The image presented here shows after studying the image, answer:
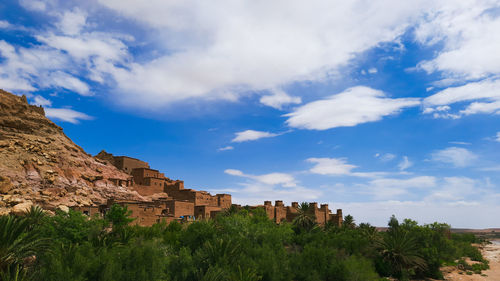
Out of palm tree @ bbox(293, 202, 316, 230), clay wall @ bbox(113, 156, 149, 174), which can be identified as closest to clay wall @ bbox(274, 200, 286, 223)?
palm tree @ bbox(293, 202, 316, 230)

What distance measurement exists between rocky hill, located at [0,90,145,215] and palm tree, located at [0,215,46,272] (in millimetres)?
22225

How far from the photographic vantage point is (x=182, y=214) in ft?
150

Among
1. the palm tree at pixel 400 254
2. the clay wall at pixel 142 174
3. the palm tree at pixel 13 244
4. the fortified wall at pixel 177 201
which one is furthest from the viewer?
the clay wall at pixel 142 174

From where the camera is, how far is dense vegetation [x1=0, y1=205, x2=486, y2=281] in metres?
15.3

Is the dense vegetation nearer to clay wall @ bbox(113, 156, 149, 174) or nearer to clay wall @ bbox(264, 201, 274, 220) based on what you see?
clay wall @ bbox(264, 201, 274, 220)

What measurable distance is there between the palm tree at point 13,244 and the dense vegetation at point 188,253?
0.04m

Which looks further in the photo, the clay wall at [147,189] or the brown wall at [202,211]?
the clay wall at [147,189]

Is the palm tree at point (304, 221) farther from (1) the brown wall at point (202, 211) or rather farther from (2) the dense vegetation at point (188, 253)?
(1) the brown wall at point (202, 211)

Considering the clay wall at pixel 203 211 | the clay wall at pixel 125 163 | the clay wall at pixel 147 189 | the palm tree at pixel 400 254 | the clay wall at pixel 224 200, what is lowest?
the palm tree at pixel 400 254

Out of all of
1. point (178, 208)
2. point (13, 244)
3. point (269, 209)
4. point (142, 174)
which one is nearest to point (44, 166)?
point (142, 174)

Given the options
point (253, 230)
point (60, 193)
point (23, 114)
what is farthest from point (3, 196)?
point (253, 230)

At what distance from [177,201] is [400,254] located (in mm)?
26857

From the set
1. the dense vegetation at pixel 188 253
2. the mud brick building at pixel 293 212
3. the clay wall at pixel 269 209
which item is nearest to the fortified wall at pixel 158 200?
the dense vegetation at pixel 188 253

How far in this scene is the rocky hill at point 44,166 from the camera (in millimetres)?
41594
